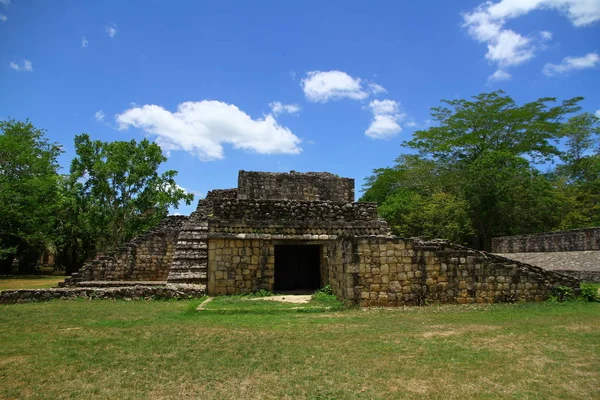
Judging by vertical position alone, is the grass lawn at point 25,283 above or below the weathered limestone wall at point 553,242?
below

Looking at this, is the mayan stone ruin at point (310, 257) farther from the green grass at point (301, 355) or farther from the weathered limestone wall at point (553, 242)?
the weathered limestone wall at point (553, 242)

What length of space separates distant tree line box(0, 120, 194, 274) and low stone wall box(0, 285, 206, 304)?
685 inches

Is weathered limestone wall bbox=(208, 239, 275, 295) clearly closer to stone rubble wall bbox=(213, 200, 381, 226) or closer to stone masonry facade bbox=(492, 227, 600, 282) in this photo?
stone rubble wall bbox=(213, 200, 381, 226)

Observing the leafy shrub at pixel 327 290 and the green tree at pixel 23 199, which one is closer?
the leafy shrub at pixel 327 290

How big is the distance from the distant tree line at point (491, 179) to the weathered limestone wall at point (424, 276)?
1718 cm

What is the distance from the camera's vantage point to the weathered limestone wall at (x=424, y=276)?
10484 mm

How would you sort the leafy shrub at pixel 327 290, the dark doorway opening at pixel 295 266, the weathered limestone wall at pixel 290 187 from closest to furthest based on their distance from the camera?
the leafy shrub at pixel 327 290, the dark doorway opening at pixel 295 266, the weathered limestone wall at pixel 290 187

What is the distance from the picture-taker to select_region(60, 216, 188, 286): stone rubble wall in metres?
18.4

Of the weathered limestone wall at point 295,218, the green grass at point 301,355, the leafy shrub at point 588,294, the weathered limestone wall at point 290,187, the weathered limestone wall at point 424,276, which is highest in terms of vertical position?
the weathered limestone wall at point 290,187

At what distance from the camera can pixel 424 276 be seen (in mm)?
10719

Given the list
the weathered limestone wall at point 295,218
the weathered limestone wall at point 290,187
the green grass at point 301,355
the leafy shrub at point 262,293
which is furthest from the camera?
the weathered limestone wall at point 290,187

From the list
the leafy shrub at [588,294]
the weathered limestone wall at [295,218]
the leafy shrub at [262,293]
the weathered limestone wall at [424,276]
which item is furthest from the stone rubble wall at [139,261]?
the leafy shrub at [588,294]

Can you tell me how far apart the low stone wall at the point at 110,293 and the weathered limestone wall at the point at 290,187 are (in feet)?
19.1

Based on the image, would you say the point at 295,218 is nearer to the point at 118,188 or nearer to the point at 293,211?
the point at 293,211
